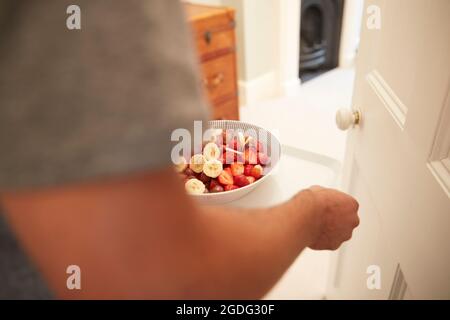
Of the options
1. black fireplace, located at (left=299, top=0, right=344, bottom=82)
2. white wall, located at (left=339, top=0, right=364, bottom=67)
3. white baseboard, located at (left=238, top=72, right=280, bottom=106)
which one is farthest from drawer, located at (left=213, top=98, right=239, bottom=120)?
white wall, located at (left=339, top=0, right=364, bottom=67)

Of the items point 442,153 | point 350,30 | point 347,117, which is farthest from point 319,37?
point 442,153

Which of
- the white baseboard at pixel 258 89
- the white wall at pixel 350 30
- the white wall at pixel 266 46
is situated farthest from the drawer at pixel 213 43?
the white wall at pixel 350 30

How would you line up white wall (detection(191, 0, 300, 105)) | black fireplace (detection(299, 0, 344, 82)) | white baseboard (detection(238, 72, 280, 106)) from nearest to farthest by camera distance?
white wall (detection(191, 0, 300, 105))
white baseboard (detection(238, 72, 280, 106))
black fireplace (detection(299, 0, 344, 82))

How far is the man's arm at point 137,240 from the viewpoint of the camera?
22cm

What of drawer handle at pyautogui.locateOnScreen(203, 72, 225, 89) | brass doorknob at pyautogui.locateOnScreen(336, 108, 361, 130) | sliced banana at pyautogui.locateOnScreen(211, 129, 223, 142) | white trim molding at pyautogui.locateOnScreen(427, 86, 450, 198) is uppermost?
white trim molding at pyautogui.locateOnScreen(427, 86, 450, 198)

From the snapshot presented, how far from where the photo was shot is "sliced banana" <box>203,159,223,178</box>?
702 millimetres

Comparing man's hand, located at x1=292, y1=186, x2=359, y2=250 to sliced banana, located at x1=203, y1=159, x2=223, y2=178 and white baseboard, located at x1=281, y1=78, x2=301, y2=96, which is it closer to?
sliced banana, located at x1=203, y1=159, x2=223, y2=178

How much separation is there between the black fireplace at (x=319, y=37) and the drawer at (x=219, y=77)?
4.50ft

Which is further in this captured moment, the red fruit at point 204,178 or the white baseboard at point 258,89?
the white baseboard at point 258,89

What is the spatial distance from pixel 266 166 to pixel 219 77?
3.67 ft

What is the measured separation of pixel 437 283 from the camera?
0.47 m

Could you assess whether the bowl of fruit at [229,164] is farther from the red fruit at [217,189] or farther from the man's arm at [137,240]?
the man's arm at [137,240]

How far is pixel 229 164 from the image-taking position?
74cm

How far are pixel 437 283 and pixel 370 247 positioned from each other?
0.29 m
